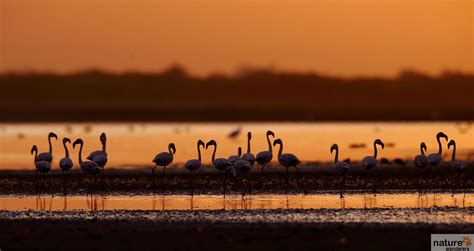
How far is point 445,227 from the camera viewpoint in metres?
19.5

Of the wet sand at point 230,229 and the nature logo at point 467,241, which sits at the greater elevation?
the wet sand at point 230,229

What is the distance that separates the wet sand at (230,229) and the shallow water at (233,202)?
3.79 ft

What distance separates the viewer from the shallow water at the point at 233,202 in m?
23.6

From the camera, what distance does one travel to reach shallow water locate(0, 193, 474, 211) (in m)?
23.6

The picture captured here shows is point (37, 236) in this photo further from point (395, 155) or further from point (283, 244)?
point (395, 155)

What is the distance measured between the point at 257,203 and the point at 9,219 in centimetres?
560

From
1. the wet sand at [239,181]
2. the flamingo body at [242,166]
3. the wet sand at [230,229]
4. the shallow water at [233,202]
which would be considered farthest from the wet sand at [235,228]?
the wet sand at [239,181]

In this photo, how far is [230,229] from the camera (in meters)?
19.4

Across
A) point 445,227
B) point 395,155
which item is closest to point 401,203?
point 445,227

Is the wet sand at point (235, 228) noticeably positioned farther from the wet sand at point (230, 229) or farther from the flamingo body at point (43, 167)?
the flamingo body at point (43, 167)

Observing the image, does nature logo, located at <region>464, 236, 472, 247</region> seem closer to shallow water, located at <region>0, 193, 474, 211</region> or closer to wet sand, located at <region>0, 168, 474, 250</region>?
wet sand, located at <region>0, 168, 474, 250</region>

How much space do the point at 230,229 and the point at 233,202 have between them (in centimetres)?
519

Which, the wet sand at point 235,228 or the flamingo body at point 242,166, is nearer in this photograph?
the wet sand at point 235,228

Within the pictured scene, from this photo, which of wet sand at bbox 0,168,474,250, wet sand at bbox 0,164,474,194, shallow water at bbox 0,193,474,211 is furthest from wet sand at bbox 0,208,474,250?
wet sand at bbox 0,164,474,194
